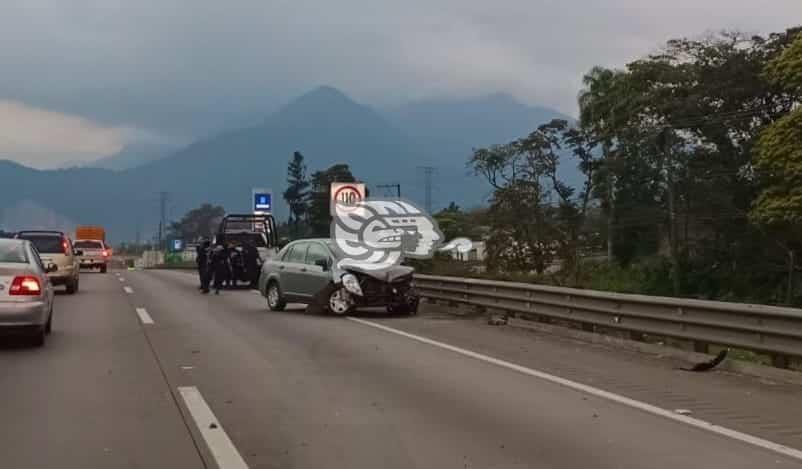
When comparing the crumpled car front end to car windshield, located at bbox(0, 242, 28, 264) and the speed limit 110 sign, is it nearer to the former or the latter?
car windshield, located at bbox(0, 242, 28, 264)

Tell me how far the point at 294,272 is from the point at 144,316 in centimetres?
298

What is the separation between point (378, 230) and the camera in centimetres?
2334

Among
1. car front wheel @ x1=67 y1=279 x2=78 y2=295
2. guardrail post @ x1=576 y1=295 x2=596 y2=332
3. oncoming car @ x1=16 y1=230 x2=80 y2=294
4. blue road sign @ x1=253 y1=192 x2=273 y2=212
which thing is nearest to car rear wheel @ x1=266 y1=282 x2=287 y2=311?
guardrail post @ x1=576 y1=295 x2=596 y2=332

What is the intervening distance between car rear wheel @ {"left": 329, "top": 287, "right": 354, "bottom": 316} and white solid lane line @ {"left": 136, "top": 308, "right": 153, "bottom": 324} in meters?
3.35

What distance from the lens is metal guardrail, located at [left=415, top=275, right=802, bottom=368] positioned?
10.4 meters

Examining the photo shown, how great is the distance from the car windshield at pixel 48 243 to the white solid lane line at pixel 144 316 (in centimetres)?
662

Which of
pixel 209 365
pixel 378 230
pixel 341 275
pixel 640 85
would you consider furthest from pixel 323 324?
pixel 640 85

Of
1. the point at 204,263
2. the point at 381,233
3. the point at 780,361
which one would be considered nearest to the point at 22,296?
the point at 780,361

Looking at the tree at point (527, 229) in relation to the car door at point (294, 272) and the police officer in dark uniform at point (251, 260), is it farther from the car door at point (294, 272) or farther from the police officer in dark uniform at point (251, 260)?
the car door at point (294, 272)

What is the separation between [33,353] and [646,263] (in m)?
46.9

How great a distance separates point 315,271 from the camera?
60.0 ft

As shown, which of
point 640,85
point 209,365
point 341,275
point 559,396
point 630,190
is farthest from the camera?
point 630,190

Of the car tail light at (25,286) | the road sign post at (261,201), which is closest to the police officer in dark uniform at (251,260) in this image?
the road sign post at (261,201)

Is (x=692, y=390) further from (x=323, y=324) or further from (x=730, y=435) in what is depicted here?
(x=323, y=324)
